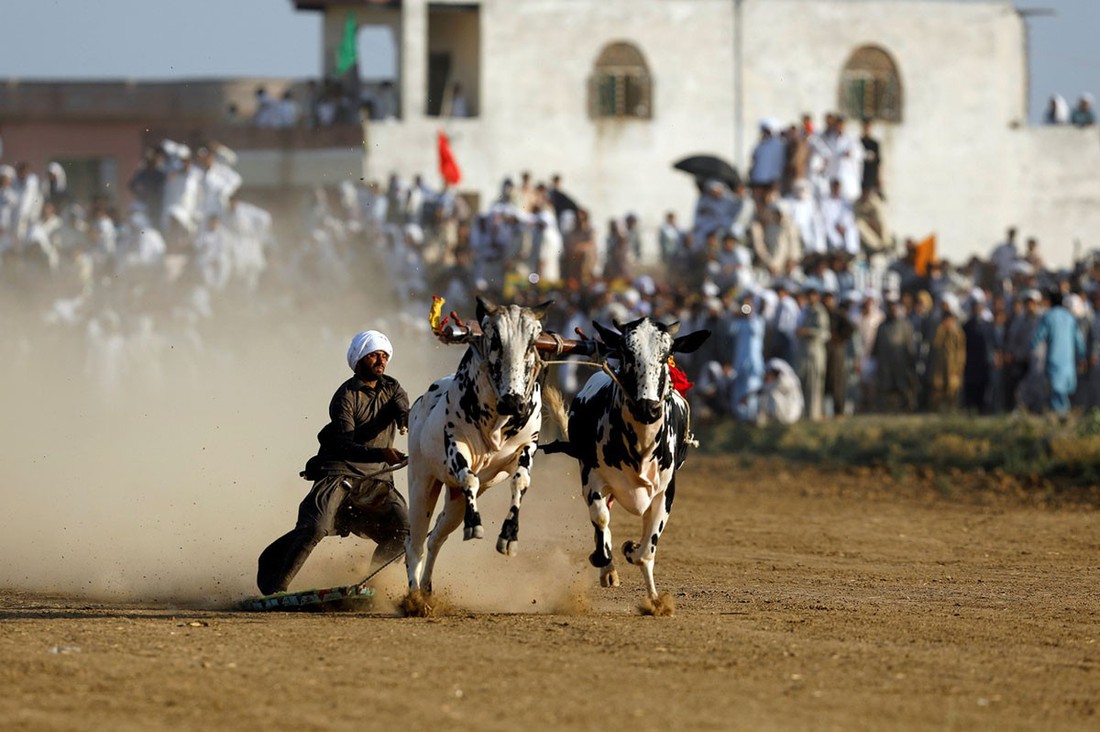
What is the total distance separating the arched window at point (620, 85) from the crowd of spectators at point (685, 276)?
4441 mm

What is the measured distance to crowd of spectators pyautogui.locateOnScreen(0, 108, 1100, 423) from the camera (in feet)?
79.6

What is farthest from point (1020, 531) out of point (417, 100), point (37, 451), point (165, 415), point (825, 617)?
point (417, 100)

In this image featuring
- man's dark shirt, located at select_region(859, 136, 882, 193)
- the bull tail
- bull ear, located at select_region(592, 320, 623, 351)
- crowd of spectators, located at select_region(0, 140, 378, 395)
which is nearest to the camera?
bull ear, located at select_region(592, 320, 623, 351)

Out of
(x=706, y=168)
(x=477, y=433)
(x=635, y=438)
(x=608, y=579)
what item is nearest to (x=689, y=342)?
(x=635, y=438)

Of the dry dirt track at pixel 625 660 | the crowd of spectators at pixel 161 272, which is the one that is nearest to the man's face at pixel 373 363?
the dry dirt track at pixel 625 660

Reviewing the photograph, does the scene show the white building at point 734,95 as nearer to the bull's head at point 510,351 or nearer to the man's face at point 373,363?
the man's face at point 373,363

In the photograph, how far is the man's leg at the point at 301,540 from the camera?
36.8 feet

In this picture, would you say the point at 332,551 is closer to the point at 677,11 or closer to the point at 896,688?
the point at 896,688

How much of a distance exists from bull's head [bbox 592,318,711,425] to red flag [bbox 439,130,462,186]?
77.0 ft

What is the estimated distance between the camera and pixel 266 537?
1411 cm

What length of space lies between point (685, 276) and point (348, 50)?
14.1m

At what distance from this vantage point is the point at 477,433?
423 inches

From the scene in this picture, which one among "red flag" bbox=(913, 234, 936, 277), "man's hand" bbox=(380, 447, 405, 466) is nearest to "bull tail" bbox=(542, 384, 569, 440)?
"man's hand" bbox=(380, 447, 405, 466)

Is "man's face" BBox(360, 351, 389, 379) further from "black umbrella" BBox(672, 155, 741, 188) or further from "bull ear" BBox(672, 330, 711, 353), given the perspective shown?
"black umbrella" BBox(672, 155, 741, 188)
